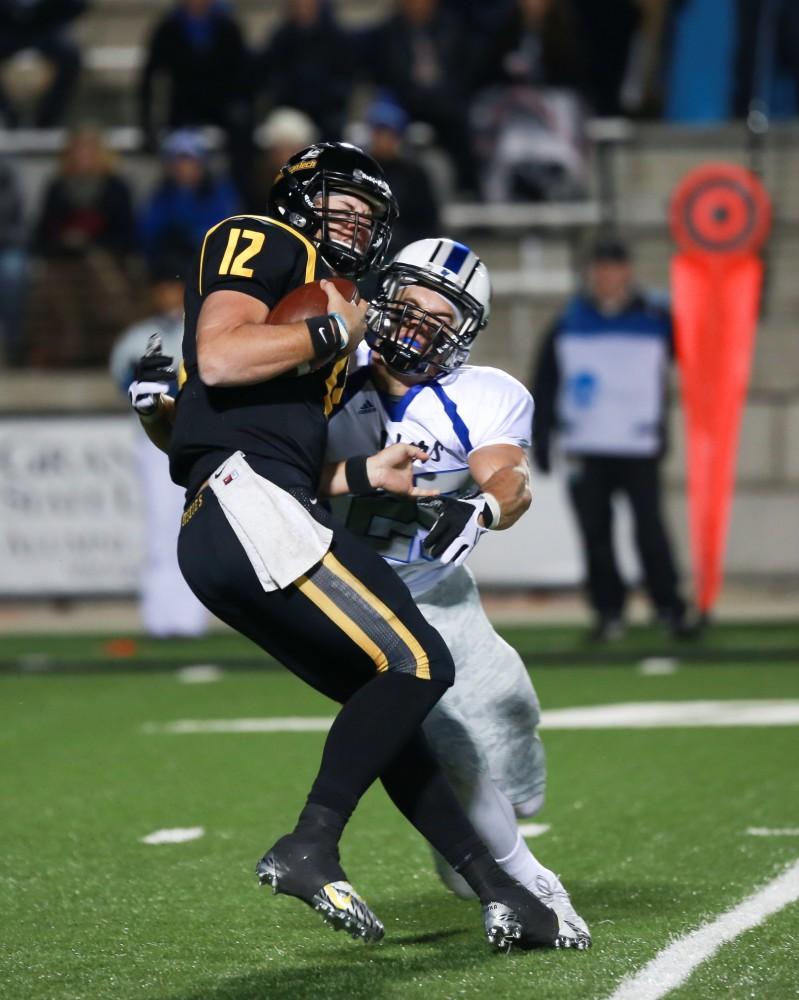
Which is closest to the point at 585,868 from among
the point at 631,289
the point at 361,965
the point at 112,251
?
the point at 361,965

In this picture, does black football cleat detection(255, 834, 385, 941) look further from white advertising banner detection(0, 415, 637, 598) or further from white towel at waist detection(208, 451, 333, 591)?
white advertising banner detection(0, 415, 637, 598)

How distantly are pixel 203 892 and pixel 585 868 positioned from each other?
0.95m

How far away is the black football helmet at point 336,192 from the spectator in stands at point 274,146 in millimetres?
7562

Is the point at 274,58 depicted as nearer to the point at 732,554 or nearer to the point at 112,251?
the point at 112,251

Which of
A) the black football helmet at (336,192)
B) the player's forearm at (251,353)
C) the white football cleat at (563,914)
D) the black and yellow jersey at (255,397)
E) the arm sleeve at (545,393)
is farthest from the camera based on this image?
the arm sleeve at (545,393)

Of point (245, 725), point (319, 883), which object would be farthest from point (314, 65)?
point (319, 883)

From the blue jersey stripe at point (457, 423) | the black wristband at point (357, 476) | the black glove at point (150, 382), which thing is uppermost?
the black glove at point (150, 382)

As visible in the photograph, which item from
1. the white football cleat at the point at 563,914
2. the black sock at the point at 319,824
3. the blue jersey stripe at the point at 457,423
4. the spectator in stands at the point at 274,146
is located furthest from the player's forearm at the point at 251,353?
the spectator in stands at the point at 274,146

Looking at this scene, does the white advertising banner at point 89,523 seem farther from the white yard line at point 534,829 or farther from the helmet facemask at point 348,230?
the helmet facemask at point 348,230

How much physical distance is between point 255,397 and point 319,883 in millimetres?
958

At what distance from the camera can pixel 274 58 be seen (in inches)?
511

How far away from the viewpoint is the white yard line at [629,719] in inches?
286

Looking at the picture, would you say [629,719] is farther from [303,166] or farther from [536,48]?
[536,48]

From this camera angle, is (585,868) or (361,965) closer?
(361,965)
